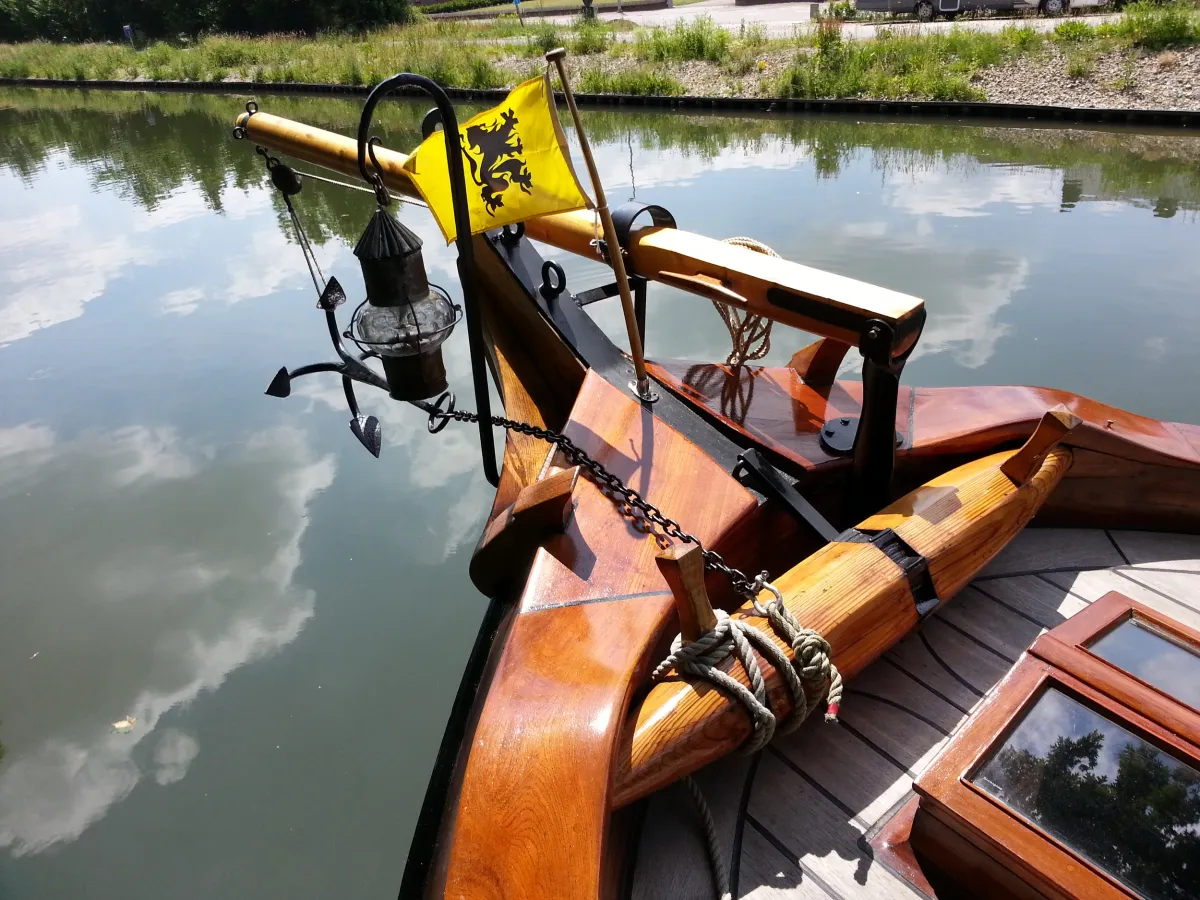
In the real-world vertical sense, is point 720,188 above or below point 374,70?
below

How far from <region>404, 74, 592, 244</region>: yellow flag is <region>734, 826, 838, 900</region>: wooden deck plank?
1.49 metres

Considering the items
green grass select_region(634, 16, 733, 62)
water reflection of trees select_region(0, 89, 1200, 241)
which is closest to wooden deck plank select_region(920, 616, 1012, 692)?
water reflection of trees select_region(0, 89, 1200, 241)

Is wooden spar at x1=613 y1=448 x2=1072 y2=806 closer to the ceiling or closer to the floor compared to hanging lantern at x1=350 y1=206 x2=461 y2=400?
closer to the floor

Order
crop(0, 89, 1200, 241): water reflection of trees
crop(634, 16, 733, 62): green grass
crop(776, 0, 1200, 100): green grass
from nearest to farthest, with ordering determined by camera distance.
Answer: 1. crop(0, 89, 1200, 241): water reflection of trees
2. crop(776, 0, 1200, 100): green grass
3. crop(634, 16, 733, 62): green grass

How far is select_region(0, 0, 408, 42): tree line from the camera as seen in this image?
86.5ft

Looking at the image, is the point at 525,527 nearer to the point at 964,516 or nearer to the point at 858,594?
the point at 858,594

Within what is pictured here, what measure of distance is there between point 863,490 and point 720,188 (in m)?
7.44

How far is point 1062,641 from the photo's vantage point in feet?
4.56

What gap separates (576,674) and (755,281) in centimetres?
99

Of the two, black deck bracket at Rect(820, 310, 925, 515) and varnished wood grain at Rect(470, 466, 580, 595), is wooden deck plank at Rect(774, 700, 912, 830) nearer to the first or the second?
black deck bracket at Rect(820, 310, 925, 515)

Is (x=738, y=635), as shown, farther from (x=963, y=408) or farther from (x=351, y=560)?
(x=351, y=560)

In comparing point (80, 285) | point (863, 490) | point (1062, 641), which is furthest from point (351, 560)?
point (80, 285)

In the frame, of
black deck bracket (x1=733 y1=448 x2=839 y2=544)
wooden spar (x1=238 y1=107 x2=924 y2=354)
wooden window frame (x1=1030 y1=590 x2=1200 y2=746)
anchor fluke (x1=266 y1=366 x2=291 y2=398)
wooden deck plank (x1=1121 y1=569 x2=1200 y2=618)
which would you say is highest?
wooden spar (x1=238 y1=107 x2=924 y2=354)

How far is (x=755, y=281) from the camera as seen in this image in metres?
1.81
